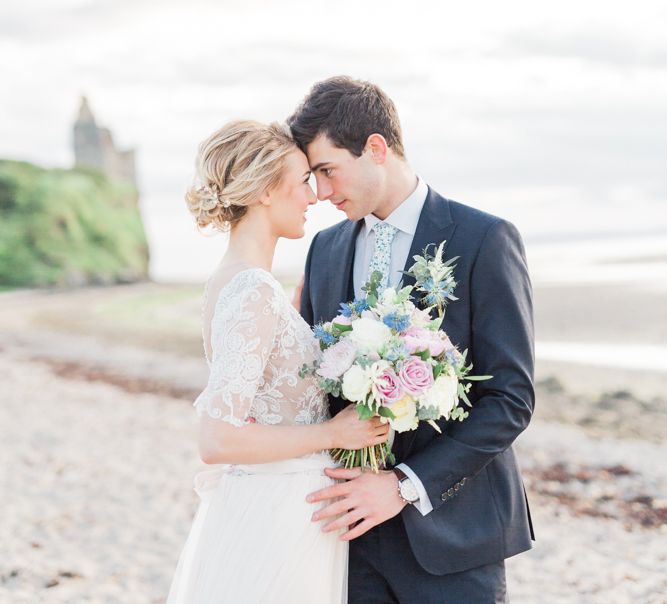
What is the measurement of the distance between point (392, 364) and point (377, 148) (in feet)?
3.76

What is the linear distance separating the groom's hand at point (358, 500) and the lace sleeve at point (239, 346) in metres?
0.41

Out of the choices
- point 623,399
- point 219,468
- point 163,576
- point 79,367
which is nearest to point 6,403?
point 79,367

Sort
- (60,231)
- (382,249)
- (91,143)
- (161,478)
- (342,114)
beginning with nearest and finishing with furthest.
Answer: (342,114), (382,249), (161,478), (60,231), (91,143)

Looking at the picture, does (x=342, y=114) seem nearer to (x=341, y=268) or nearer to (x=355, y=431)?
(x=341, y=268)

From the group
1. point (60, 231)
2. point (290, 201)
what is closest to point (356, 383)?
point (290, 201)

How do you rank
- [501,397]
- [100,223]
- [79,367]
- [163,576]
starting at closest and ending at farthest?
1. [501,397]
2. [163,576]
3. [79,367]
4. [100,223]

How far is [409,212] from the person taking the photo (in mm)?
3430

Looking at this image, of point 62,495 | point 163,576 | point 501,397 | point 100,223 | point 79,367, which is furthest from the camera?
point 100,223

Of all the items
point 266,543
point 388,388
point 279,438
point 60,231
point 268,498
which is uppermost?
point 388,388

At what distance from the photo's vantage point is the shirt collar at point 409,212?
11.2 ft

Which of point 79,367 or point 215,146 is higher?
point 215,146

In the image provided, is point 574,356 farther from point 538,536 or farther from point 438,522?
point 438,522

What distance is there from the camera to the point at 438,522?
10.0 feet

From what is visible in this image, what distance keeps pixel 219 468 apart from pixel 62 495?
5.39 metres
